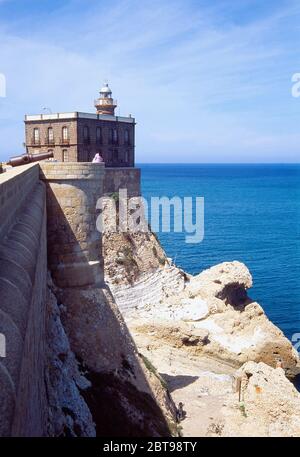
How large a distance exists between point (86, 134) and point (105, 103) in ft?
15.7

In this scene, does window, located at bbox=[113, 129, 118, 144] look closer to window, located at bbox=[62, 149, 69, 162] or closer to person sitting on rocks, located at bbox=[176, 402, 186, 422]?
window, located at bbox=[62, 149, 69, 162]

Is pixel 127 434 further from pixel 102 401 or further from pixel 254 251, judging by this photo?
pixel 254 251

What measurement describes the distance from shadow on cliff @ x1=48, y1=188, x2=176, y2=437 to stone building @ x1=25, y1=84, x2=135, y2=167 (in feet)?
83.8

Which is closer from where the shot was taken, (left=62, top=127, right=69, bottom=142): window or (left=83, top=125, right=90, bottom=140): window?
(left=62, top=127, right=69, bottom=142): window

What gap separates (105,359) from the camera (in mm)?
13680

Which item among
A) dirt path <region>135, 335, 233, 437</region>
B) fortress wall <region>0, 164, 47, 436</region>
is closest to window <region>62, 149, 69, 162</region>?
dirt path <region>135, 335, 233, 437</region>

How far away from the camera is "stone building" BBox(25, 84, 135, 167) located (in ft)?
126

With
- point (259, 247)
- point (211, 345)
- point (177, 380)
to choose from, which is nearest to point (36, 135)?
point (211, 345)

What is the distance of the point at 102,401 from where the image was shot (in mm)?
12500

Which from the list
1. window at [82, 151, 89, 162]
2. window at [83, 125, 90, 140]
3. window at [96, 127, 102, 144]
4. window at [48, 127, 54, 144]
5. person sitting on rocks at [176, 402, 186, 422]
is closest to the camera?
person sitting on rocks at [176, 402, 186, 422]

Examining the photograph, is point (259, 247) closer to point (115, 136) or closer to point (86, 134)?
point (115, 136)

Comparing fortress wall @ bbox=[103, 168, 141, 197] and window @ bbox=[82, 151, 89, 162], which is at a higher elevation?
window @ bbox=[82, 151, 89, 162]

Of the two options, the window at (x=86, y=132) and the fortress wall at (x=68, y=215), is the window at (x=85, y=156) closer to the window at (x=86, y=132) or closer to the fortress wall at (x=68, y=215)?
the window at (x=86, y=132)
